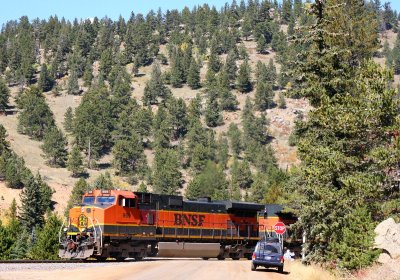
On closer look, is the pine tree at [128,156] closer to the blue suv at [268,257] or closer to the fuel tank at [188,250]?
the fuel tank at [188,250]

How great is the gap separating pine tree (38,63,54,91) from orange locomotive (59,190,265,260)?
13849 cm

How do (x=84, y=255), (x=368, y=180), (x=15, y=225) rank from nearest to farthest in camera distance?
1. (x=368, y=180)
2. (x=84, y=255)
3. (x=15, y=225)

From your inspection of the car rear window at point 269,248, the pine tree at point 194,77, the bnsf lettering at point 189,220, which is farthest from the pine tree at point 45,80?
the car rear window at point 269,248

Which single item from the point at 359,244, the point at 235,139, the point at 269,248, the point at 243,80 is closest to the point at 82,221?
the point at 269,248

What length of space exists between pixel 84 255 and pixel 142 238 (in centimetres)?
535

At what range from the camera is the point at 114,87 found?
547ft

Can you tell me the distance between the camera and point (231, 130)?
150 metres

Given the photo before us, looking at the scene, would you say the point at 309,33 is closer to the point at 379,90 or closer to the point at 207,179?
the point at 379,90

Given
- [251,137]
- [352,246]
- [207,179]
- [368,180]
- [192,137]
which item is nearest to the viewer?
[352,246]

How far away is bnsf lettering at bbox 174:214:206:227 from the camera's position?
4216cm

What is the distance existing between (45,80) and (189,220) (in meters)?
144

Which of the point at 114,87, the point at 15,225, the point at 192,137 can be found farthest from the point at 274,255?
the point at 114,87

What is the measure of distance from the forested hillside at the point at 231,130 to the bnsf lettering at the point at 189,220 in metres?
6.60

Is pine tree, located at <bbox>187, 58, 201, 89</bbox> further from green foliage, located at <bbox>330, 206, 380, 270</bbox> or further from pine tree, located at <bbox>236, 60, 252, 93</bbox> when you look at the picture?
green foliage, located at <bbox>330, 206, 380, 270</bbox>
